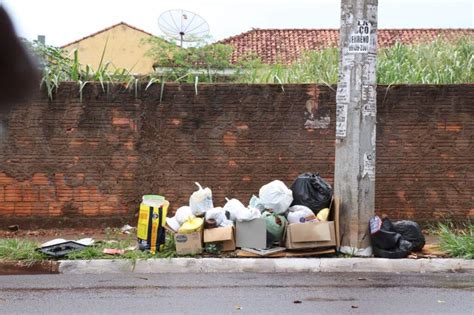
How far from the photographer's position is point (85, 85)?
33.0ft

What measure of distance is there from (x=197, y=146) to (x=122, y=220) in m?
1.79

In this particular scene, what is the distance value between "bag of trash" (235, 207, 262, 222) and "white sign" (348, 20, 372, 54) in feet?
8.27

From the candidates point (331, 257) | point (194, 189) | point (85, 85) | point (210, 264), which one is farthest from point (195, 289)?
point (85, 85)

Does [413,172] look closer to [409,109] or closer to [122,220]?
[409,109]

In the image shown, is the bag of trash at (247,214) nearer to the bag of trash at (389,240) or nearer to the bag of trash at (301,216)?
the bag of trash at (301,216)

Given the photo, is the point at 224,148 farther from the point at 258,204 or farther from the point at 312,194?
the point at 312,194

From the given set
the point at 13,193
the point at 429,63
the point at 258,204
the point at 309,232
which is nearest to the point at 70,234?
the point at 13,193

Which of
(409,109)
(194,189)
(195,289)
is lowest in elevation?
(195,289)

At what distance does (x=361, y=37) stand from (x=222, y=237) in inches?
127

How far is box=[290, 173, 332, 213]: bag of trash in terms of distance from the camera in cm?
845

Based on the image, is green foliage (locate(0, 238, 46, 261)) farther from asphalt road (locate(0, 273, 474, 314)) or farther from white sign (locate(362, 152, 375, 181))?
white sign (locate(362, 152, 375, 181))

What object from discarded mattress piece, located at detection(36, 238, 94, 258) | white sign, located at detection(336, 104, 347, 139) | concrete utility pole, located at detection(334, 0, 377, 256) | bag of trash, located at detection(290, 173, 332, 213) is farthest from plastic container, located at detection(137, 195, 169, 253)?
white sign, located at detection(336, 104, 347, 139)

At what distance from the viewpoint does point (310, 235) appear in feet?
25.6

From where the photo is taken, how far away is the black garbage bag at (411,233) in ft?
26.5
